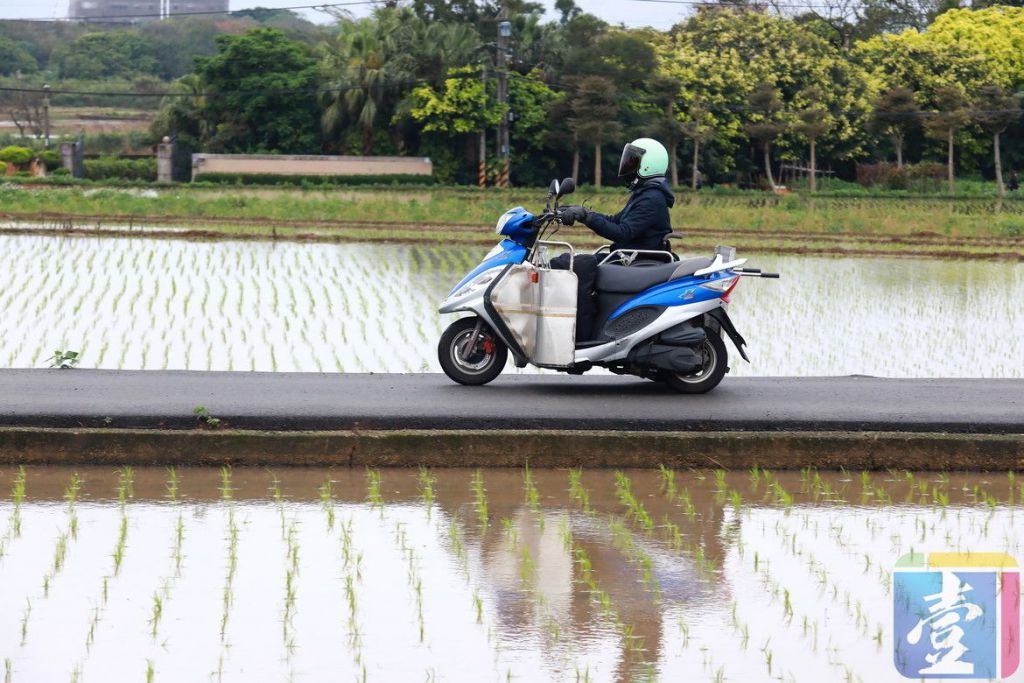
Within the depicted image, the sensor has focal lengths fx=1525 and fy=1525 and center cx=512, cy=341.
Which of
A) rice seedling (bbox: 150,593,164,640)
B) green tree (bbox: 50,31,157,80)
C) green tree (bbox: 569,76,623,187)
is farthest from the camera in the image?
green tree (bbox: 50,31,157,80)

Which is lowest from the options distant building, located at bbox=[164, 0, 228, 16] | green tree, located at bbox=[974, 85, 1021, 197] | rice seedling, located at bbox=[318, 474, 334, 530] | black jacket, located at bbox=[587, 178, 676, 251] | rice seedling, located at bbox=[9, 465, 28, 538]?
rice seedling, located at bbox=[9, 465, 28, 538]

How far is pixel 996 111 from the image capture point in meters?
58.1

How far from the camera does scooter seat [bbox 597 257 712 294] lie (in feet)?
31.6

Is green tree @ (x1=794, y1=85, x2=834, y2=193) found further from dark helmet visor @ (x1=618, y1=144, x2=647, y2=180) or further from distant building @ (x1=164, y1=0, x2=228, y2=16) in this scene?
distant building @ (x1=164, y1=0, x2=228, y2=16)

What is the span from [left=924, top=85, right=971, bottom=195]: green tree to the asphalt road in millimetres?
48568

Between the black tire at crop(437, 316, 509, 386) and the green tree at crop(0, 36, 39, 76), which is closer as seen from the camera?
the black tire at crop(437, 316, 509, 386)

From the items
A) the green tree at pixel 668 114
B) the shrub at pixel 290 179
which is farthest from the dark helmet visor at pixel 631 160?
the green tree at pixel 668 114

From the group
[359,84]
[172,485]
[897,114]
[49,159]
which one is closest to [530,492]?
[172,485]

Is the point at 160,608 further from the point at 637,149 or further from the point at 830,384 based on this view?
the point at 830,384

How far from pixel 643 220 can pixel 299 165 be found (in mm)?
46175

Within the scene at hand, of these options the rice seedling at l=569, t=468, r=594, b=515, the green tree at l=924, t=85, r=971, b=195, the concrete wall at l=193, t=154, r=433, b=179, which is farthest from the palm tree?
the rice seedling at l=569, t=468, r=594, b=515

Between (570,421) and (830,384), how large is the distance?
2536 mm

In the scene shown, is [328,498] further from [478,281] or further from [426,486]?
[478,281]

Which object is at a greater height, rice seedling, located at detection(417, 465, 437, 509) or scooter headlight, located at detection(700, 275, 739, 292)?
scooter headlight, located at detection(700, 275, 739, 292)
